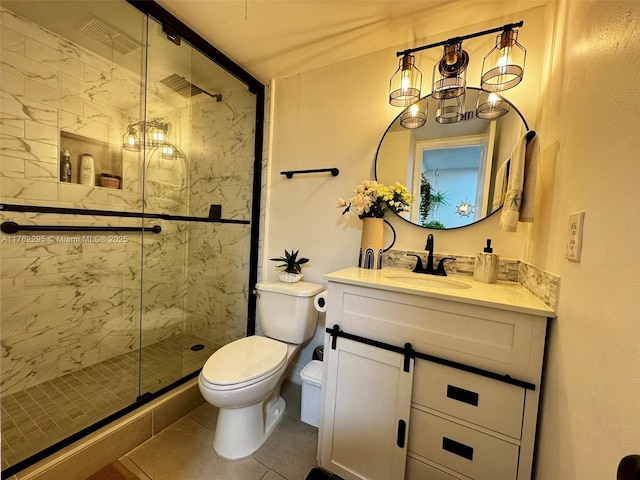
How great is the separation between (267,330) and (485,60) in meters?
2.01

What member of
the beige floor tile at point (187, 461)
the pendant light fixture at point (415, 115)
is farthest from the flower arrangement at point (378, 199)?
the beige floor tile at point (187, 461)

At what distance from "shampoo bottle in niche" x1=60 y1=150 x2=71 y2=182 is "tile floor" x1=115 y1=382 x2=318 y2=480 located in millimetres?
1678

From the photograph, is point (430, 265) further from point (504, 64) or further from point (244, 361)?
point (244, 361)

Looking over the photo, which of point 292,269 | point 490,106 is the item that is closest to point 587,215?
point 490,106

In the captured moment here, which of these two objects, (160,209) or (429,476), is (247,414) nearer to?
(429,476)

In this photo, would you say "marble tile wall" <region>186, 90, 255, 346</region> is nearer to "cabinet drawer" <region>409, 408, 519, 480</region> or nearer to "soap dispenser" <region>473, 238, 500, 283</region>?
"cabinet drawer" <region>409, 408, 519, 480</region>

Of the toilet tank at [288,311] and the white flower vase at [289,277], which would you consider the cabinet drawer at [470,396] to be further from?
the white flower vase at [289,277]

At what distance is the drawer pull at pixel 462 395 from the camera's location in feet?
2.99

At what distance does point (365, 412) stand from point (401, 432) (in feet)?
0.51

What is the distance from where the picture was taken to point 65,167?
65.4 inches

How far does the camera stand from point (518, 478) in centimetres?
86

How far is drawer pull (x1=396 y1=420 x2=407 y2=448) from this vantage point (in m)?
1.01

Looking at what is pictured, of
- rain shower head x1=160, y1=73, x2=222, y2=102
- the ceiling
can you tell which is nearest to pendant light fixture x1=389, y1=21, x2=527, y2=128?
the ceiling

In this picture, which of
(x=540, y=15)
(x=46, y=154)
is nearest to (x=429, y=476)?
(x=540, y=15)
